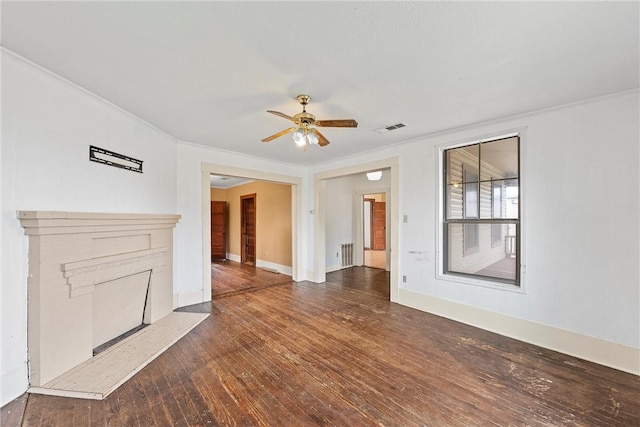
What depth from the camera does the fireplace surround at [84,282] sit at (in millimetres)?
1986

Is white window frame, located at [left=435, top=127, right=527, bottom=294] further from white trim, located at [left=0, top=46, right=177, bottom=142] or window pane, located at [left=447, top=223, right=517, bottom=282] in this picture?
white trim, located at [left=0, top=46, right=177, bottom=142]

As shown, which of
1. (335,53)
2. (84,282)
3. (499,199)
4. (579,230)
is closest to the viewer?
(335,53)

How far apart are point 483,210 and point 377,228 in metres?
7.12

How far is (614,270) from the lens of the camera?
7.84 feet

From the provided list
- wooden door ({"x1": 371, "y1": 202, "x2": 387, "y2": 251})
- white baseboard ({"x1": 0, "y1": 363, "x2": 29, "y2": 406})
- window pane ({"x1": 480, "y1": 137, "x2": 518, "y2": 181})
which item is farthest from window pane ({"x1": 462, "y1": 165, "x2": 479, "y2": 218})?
wooden door ({"x1": 371, "y1": 202, "x2": 387, "y2": 251})

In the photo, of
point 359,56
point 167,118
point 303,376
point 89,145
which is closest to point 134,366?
point 303,376

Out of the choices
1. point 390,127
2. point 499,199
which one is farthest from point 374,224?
point 390,127

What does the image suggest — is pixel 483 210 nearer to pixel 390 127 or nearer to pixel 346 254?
pixel 390 127

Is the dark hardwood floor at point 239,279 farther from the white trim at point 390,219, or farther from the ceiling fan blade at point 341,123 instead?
the ceiling fan blade at point 341,123

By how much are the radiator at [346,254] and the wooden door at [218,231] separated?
3966 millimetres

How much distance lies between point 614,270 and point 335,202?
16.5 feet

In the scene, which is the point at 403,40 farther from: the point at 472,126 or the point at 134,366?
the point at 134,366

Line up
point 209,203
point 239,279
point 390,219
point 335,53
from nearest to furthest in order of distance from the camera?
point 335,53 < point 209,203 < point 390,219 < point 239,279

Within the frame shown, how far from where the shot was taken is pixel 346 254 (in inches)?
276
